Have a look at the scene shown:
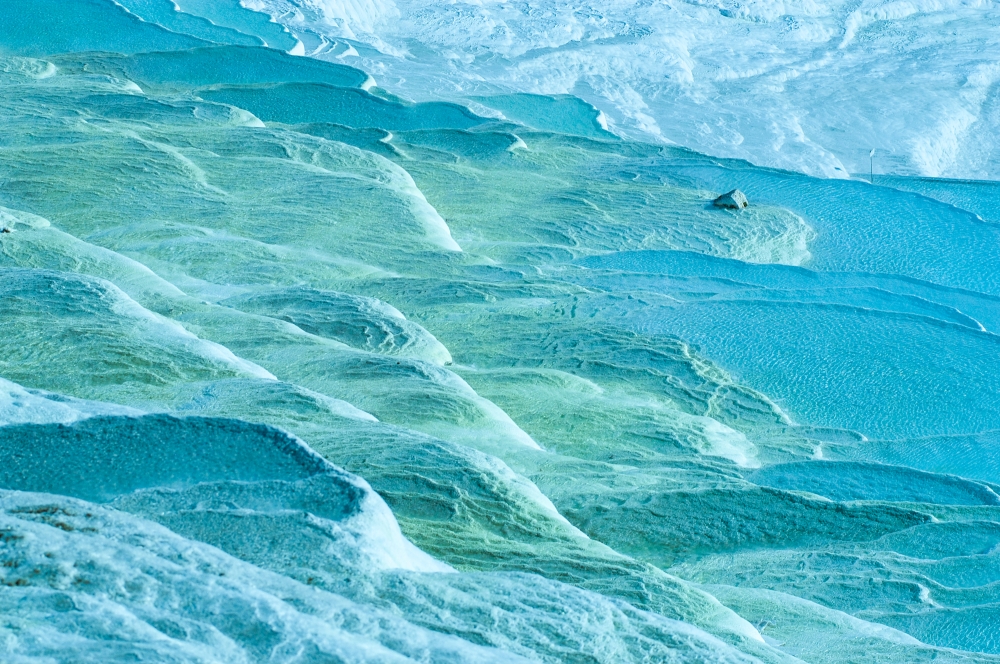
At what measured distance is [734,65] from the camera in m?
8.83

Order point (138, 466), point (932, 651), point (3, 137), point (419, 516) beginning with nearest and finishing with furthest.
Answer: point (138, 466) → point (932, 651) → point (419, 516) → point (3, 137)

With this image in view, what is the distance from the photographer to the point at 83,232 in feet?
12.5

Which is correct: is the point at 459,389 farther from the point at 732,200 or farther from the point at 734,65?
the point at 734,65

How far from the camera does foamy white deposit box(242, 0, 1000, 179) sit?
771 cm

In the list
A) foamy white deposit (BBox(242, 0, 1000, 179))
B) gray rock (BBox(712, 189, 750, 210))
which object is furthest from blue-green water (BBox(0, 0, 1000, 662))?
foamy white deposit (BBox(242, 0, 1000, 179))

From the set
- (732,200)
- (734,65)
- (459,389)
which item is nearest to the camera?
(459,389)

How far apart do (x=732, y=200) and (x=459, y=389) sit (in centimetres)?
254

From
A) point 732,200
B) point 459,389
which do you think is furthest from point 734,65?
point 459,389

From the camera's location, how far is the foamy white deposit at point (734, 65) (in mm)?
7715

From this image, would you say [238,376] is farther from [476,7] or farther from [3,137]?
[476,7]

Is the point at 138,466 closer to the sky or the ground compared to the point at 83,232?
closer to the sky

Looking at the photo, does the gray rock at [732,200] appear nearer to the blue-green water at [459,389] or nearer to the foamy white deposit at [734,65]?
the blue-green water at [459,389]

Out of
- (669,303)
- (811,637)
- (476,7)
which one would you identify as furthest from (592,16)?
(811,637)

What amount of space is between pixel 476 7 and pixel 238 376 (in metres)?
7.43
